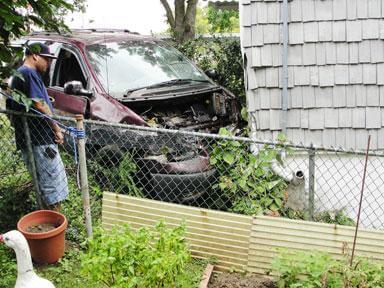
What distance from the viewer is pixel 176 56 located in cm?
685

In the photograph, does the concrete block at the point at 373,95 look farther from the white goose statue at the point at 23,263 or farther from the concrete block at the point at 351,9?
the white goose statue at the point at 23,263

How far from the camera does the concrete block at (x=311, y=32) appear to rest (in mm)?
5039

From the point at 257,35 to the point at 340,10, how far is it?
2.94ft

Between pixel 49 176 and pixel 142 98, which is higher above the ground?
pixel 142 98

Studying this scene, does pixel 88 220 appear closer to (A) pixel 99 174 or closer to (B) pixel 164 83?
(A) pixel 99 174

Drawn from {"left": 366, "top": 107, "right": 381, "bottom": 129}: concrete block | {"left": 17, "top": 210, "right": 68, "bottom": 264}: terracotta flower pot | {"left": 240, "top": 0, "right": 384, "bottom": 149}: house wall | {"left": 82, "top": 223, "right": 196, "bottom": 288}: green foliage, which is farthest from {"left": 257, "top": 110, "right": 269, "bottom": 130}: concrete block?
{"left": 82, "top": 223, "right": 196, "bottom": 288}: green foliage

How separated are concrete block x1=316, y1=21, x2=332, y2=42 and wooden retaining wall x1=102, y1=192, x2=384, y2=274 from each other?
214 cm

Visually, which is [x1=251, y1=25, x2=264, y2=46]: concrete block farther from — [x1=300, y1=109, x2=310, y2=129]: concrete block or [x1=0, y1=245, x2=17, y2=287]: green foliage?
[x1=0, y1=245, x2=17, y2=287]: green foliage

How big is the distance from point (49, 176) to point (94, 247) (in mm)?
1850

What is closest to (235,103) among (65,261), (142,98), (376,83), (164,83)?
(164,83)

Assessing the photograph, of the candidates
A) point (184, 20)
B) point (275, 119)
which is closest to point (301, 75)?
point (275, 119)

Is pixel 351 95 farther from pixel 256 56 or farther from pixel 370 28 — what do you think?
pixel 256 56

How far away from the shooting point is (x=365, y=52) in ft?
16.4

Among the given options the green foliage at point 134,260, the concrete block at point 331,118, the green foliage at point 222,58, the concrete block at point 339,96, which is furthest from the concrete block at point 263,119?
the green foliage at point 222,58
